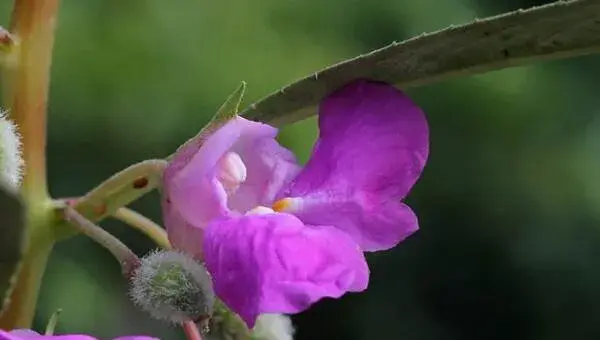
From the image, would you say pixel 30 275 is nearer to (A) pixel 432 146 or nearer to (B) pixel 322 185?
(B) pixel 322 185

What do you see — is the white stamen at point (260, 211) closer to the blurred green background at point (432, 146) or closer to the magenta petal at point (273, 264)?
the magenta petal at point (273, 264)

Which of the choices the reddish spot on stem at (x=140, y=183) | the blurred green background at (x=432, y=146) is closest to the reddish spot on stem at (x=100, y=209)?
the reddish spot on stem at (x=140, y=183)

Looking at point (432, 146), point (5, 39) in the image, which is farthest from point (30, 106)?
point (432, 146)

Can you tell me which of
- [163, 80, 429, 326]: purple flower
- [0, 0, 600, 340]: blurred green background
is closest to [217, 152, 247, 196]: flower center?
[163, 80, 429, 326]: purple flower

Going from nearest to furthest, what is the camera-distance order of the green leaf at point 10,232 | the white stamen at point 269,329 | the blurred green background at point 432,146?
the green leaf at point 10,232, the white stamen at point 269,329, the blurred green background at point 432,146

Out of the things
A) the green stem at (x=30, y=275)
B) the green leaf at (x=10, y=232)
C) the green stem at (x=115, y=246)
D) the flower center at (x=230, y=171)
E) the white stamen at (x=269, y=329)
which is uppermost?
the green leaf at (x=10, y=232)

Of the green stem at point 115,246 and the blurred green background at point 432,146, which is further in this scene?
the blurred green background at point 432,146

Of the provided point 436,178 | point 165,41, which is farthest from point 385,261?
point 165,41
